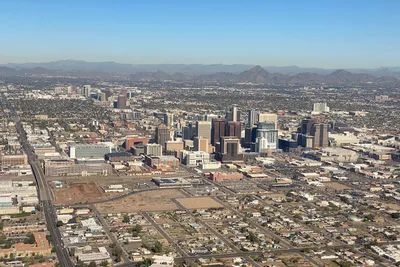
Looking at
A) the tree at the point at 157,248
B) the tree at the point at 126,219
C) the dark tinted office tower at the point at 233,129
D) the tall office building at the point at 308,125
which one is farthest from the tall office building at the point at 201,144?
the tree at the point at 157,248

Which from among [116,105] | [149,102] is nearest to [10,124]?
[116,105]

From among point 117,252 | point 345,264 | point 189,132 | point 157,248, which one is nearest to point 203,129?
point 189,132

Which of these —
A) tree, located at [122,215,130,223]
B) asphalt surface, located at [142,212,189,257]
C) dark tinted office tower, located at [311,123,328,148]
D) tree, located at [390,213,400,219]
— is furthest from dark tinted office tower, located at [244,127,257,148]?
tree, located at [122,215,130,223]

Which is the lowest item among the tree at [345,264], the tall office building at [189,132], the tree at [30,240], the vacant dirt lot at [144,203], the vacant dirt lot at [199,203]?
the vacant dirt lot at [199,203]

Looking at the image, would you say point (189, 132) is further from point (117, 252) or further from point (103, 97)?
point (103, 97)

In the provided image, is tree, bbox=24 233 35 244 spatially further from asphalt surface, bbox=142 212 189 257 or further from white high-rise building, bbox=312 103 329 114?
white high-rise building, bbox=312 103 329 114

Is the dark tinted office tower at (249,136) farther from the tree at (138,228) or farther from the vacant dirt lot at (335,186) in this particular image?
the tree at (138,228)

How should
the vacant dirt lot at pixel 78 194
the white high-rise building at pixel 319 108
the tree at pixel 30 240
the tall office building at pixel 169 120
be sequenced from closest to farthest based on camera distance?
the tree at pixel 30 240 → the vacant dirt lot at pixel 78 194 → the tall office building at pixel 169 120 → the white high-rise building at pixel 319 108
